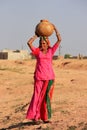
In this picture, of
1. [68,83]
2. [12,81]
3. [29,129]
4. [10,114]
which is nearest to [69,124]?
[29,129]

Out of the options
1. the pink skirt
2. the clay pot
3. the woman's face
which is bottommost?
the pink skirt

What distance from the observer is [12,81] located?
62.1 ft

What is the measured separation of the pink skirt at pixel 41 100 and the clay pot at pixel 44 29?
35.6 inches

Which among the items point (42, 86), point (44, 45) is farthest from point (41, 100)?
point (44, 45)

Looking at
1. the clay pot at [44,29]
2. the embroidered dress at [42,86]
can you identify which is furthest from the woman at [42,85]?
the clay pot at [44,29]

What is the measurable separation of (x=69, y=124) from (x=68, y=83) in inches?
373

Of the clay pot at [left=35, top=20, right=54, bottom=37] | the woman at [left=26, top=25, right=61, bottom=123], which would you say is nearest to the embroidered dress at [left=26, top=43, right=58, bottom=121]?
the woman at [left=26, top=25, right=61, bottom=123]

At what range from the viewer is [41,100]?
7883mm

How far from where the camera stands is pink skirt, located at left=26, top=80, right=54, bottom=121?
7.85 m

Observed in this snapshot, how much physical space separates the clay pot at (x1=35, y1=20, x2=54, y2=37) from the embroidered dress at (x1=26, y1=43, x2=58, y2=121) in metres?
0.33

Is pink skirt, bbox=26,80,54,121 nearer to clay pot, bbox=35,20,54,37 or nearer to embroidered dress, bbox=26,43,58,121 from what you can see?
embroidered dress, bbox=26,43,58,121

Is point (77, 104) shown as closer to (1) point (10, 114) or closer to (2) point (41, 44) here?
(1) point (10, 114)

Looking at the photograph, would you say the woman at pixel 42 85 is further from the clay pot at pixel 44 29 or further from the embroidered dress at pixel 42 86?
the clay pot at pixel 44 29

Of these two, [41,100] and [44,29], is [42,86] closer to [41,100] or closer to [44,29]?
[41,100]
